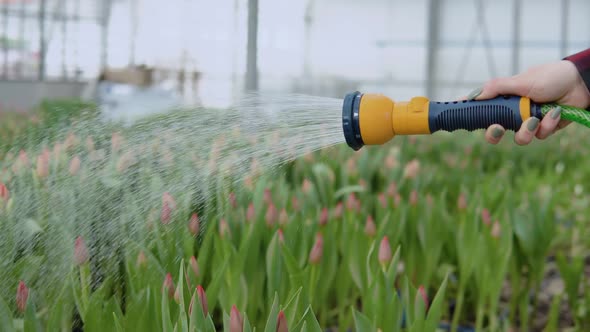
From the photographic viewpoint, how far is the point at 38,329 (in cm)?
82

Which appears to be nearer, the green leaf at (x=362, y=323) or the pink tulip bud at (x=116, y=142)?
the green leaf at (x=362, y=323)

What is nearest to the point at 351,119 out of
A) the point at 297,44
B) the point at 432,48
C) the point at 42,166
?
the point at 42,166

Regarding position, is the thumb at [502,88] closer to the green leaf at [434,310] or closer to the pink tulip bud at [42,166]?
the green leaf at [434,310]

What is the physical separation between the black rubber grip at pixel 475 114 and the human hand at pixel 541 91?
0.01 metres

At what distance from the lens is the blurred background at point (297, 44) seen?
30.7 ft

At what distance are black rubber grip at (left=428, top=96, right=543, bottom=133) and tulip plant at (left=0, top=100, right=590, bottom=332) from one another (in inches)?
8.3

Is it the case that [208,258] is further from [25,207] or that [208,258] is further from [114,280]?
[25,207]

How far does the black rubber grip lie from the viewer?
3.12 feet

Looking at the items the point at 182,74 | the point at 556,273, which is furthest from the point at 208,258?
the point at 182,74

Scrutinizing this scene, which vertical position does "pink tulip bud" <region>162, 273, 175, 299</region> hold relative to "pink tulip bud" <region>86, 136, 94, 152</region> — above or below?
below

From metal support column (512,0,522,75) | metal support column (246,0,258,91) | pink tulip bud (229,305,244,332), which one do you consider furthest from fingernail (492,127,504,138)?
metal support column (512,0,522,75)

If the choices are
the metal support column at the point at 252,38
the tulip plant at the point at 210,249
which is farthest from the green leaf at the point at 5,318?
the metal support column at the point at 252,38

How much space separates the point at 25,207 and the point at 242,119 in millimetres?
370

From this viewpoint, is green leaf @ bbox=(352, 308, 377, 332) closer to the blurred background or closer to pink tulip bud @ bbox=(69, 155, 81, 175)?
pink tulip bud @ bbox=(69, 155, 81, 175)
